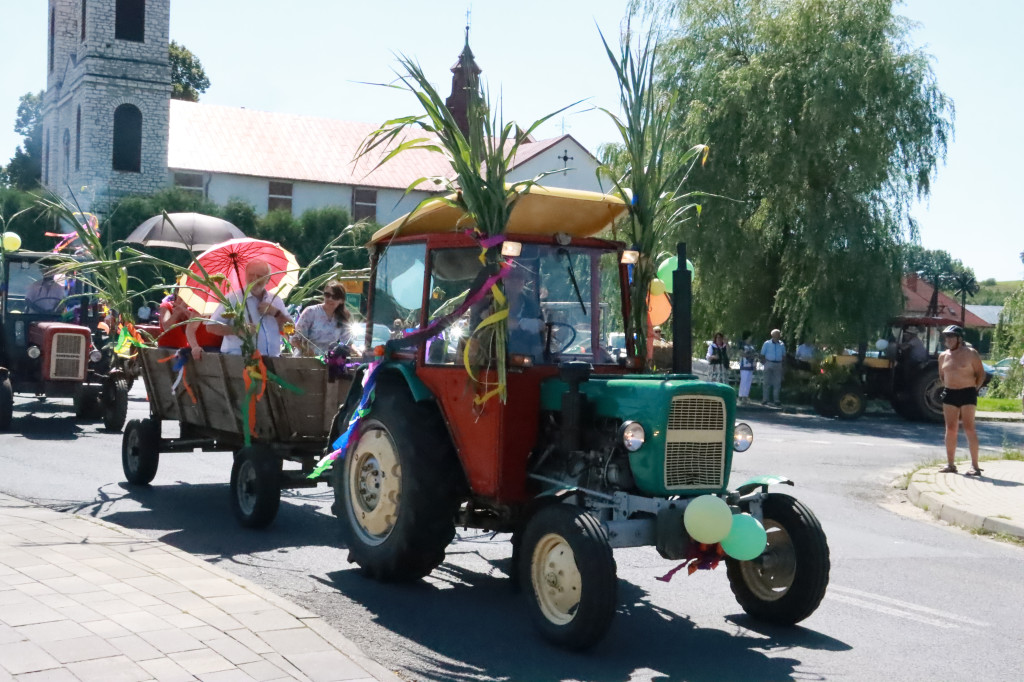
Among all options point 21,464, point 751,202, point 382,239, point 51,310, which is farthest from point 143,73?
point 382,239

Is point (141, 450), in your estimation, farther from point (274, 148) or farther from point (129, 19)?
point (274, 148)

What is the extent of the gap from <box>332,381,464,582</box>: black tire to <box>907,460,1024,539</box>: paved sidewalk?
236 inches

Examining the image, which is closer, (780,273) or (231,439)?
(231,439)

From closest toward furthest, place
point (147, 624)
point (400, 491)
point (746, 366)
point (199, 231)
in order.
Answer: point (147, 624)
point (400, 491)
point (199, 231)
point (746, 366)

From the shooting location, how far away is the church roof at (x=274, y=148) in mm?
56969

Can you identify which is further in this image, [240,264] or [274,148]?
[274,148]

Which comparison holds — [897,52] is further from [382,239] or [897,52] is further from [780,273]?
[382,239]

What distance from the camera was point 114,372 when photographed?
15078 mm

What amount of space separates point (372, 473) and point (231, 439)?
245 centimetres

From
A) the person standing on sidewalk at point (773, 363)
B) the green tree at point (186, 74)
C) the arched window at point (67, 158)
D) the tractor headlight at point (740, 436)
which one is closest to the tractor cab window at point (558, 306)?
the tractor headlight at point (740, 436)

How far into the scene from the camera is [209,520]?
8859 mm

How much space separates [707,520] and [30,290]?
1358 centimetres

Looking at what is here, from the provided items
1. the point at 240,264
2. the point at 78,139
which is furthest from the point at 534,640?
the point at 78,139

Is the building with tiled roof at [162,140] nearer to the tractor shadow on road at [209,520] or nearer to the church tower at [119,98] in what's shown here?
the church tower at [119,98]
